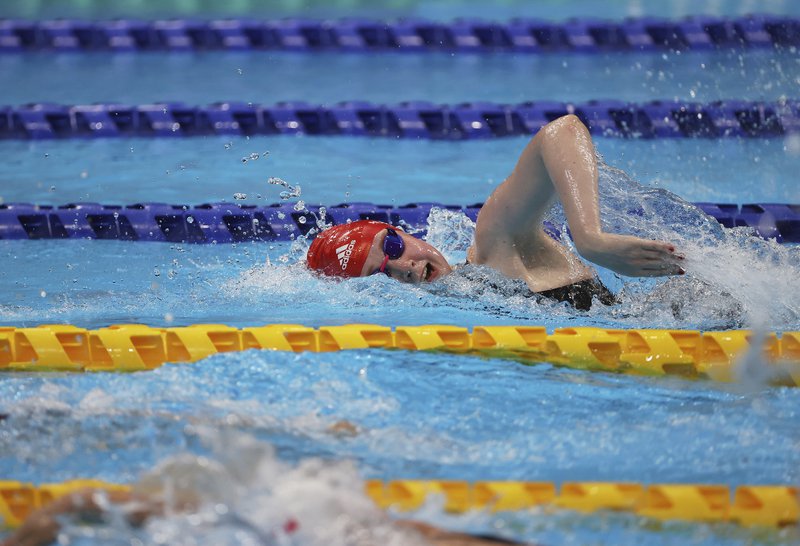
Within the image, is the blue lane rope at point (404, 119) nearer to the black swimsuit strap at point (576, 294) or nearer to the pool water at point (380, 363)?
the pool water at point (380, 363)

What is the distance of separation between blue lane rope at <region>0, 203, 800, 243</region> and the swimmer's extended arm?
129 cm

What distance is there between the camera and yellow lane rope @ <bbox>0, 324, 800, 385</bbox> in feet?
9.96

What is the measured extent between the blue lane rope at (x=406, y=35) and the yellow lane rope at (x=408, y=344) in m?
4.65

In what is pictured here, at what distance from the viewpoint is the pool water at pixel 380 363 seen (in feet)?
7.34

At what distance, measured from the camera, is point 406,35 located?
7594 mm

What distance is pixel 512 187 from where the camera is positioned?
331 centimetres

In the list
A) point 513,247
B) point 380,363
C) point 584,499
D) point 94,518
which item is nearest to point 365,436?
point 380,363

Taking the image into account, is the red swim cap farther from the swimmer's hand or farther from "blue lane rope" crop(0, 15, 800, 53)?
"blue lane rope" crop(0, 15, 800, 53)

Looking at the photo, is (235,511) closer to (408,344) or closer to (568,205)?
(408,344)

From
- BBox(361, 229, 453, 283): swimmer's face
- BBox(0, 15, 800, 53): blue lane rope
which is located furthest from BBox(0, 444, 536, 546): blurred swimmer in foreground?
BBox(0, 15, 800, 53): blue lane rope

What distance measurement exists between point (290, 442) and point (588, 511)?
2.34 feet

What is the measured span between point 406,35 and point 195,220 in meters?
3.35

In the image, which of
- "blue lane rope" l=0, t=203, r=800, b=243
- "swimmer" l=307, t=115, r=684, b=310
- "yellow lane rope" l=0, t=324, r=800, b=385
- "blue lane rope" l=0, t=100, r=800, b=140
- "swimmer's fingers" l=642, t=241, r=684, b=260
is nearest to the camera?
"swimmer's fingers" l=642, t=241, r=684, b=260

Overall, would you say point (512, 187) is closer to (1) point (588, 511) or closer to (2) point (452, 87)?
(1) point (588, 511)
